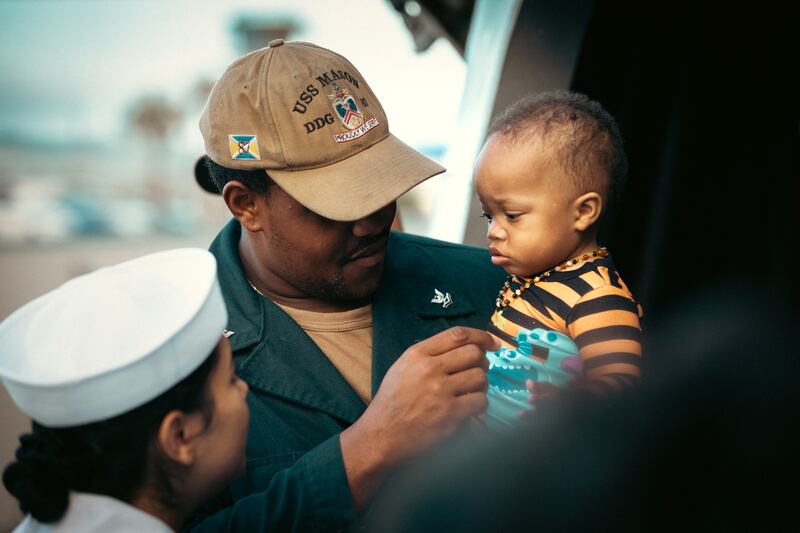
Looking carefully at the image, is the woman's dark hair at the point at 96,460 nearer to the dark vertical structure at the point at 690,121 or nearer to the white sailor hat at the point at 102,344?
the white sailor hat at the point at 102,344

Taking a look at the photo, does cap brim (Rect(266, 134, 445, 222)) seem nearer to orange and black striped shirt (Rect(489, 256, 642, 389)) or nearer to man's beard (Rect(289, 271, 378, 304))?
man's beard (Rect(289, 271, 378, 304))

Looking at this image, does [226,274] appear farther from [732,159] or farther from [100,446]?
[732,159]

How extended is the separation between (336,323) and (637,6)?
5.06 ft

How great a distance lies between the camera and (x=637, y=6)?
7.89 ft

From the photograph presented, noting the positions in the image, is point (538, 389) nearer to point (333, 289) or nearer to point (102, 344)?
point (333, 289)

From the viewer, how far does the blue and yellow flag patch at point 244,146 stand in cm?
175

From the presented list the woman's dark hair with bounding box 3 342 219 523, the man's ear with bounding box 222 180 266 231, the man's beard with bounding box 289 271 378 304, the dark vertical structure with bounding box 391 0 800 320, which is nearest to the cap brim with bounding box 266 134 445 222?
the man's ear with bounding box 222 180 266 231

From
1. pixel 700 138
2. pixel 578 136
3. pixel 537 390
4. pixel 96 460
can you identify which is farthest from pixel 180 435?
pixel 700 138

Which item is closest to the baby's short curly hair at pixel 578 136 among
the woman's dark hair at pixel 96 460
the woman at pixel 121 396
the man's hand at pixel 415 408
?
the man's hand at pixel 415 408

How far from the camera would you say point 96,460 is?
1.17 m

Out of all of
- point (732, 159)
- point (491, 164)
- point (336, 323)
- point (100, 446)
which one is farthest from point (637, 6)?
point (100, 446)

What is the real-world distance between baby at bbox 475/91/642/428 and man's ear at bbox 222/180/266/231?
2.02 ft

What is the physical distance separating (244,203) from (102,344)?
2.71 ft

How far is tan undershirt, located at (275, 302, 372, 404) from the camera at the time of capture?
6.13ft
